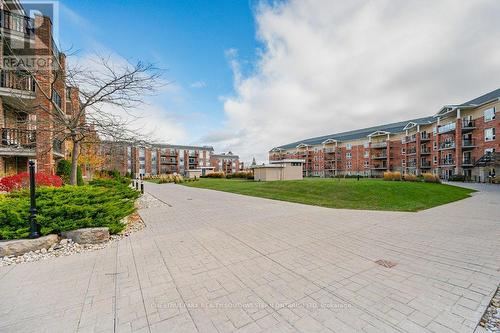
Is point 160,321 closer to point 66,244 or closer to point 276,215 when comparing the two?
point 66,244

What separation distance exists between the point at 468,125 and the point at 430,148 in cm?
1088

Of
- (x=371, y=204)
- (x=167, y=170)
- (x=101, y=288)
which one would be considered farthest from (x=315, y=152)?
(x=101, y=288)

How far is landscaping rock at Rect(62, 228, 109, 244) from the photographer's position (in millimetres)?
5340

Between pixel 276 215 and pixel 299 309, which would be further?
pixel 276 215

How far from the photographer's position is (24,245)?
4.72 m

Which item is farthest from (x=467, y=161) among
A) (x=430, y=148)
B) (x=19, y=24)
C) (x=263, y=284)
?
(x=19, y=24)

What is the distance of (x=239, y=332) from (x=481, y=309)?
10.7 feet

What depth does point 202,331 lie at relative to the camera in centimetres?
244

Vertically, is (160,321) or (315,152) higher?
(315,152)

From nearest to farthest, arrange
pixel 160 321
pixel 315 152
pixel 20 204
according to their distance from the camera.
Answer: pixel 160 321 → pixel 20 204 → pixel 315 152

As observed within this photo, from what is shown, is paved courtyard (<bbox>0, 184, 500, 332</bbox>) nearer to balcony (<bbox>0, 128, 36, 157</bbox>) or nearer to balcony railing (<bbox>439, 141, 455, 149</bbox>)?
balcony (<bbox>0, 128, 36, 157</bbox>)

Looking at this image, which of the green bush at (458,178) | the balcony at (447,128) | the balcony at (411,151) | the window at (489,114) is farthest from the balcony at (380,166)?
the window at (489,114)

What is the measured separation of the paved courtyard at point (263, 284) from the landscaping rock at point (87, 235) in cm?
53

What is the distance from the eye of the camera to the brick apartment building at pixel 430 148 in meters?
31.0
